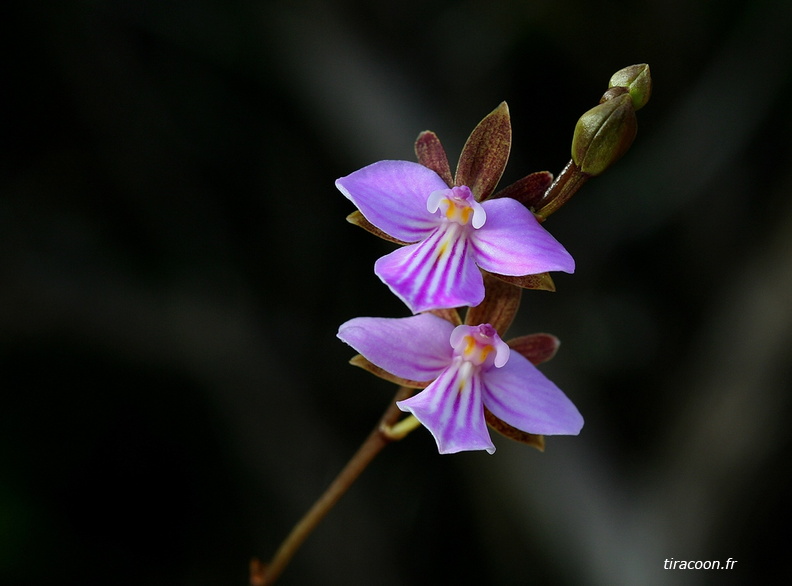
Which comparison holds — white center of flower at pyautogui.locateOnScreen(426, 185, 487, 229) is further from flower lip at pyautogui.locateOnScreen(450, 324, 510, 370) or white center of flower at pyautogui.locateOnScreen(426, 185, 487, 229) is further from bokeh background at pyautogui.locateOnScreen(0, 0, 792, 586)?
bokeh background at pyautogui.locateOnScreen(0, 0, 792, 586)

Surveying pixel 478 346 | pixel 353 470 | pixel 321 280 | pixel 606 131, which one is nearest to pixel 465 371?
pixel 478 346

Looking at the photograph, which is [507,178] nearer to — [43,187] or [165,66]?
[165,66]

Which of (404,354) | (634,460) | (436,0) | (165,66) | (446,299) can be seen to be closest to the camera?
(446,299)

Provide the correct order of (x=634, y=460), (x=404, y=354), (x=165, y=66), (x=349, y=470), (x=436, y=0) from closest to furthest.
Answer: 1. (x=404, y=354)
2. (x=349, y=470)
3. (x=634, y=460)
4. (x=165, y=66)
5. (x=436, y=0)

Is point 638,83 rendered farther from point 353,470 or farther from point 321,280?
point 321,280

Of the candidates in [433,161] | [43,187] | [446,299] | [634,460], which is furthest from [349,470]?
[43,187]

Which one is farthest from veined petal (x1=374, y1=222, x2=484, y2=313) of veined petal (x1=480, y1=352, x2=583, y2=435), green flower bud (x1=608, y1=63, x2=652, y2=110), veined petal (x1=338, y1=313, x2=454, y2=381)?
green flower bud (x1=608, y1=63, x2=652, y2=110)

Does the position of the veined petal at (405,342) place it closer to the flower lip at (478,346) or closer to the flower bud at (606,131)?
the flower lip at (478,346)

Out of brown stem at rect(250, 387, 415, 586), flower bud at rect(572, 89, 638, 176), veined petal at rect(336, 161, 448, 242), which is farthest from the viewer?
brown stem at rect(250, 387, 415, 586)
